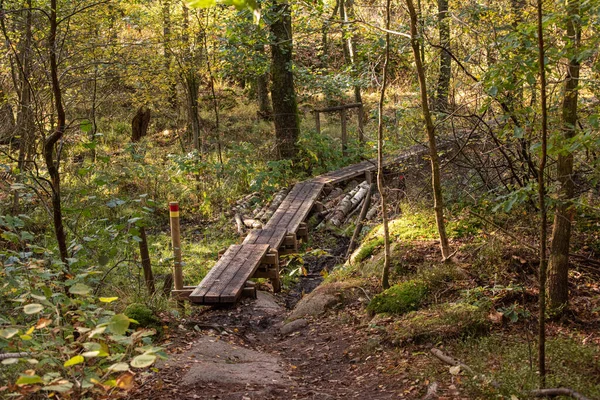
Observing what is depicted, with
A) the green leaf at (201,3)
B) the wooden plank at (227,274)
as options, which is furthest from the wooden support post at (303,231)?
the green leaf at (201,3)

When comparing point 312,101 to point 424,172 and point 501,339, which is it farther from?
point 501,339

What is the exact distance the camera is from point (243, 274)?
8273 mm

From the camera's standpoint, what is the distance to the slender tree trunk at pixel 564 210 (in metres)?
4.54

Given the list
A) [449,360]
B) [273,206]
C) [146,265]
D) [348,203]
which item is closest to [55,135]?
[146,265]

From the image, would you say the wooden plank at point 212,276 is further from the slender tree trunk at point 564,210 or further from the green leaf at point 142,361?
the green leaf at point 142,361

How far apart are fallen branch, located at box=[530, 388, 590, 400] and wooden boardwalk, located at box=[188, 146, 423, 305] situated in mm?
4133

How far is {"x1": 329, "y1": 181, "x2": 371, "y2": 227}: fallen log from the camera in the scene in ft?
37.6

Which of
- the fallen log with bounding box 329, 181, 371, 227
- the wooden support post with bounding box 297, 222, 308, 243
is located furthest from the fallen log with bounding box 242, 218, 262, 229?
the fallen log with bounding box 329, 181, 371, 227

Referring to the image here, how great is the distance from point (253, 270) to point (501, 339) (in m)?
4.12

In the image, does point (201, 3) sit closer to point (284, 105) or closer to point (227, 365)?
point (227, 365)

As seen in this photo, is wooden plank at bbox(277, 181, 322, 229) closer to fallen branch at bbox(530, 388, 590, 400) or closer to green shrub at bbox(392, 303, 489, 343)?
green shrub at bbox(392, 303, 489, 343)

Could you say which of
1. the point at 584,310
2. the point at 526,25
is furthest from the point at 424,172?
the point at 526,25

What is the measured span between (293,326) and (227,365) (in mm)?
1608

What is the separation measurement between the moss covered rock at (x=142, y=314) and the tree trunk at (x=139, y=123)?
47.0 feet
